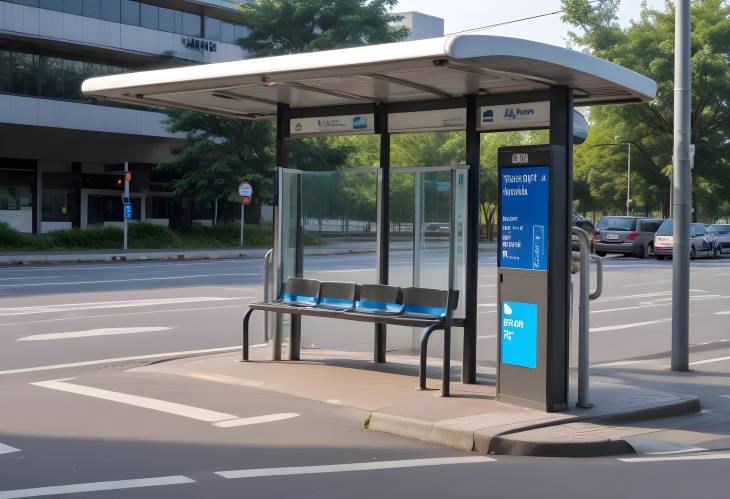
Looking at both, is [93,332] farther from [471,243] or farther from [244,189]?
[244,189]

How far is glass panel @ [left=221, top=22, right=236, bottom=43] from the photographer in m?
53.5

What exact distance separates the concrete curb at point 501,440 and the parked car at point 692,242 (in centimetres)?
3142

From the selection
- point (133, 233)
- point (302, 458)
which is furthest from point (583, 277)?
point (133, 233)

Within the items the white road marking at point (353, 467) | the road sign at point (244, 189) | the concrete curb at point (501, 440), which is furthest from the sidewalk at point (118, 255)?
the white road marking at point (353, 467)

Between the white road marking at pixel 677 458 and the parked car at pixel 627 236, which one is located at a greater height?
the parked car at pixel 627 236

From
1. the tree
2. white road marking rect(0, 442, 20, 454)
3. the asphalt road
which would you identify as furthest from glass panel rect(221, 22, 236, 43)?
white road marking rect(0, 442, 20, 454)

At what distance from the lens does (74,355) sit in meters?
12.3

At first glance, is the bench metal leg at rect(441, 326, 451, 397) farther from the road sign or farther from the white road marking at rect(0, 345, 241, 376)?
the road sign

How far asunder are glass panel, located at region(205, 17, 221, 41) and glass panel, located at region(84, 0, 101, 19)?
7.37 m

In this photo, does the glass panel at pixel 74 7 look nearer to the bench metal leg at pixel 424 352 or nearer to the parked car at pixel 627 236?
the parked car at pixel 627 236

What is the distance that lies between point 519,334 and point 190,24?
45.6m

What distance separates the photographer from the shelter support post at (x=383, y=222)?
11242 millimetres

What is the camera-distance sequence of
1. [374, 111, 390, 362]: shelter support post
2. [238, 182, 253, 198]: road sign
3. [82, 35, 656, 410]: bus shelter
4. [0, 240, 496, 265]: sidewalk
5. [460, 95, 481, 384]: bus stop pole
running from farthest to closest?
[238, 182, 253, 198]: road sign, [0, 240, 496, 265]: sidewalk, [374, 111, 390, 362]: shelter support post, [460, 95, 481, 384]: bus stop pole, [82, 35, 656, 410]: bus shelter

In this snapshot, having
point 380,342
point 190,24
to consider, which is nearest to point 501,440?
point 380,342
